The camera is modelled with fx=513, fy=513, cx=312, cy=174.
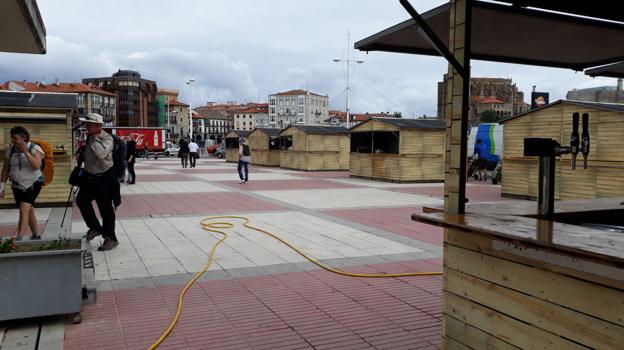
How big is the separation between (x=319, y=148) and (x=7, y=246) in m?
22.5

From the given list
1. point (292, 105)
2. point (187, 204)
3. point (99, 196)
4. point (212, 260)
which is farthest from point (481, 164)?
point (292, 105)

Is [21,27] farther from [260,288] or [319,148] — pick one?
[319,148]

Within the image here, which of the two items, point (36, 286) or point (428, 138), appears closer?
point (36, 286)

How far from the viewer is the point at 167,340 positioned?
412cm

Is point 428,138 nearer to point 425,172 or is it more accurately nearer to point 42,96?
point 425,172

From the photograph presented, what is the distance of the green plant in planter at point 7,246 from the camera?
450 centimetres

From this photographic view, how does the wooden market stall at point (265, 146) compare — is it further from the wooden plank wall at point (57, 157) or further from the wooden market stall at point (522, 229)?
the wooden market stall at point (522, 229)

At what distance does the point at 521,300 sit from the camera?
104 inches

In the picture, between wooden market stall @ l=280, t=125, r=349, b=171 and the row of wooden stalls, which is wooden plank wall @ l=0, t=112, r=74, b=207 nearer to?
the row of wooden stalls

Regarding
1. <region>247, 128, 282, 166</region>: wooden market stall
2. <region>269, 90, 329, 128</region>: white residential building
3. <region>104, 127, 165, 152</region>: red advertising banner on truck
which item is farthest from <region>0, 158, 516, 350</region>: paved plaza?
<region>269, 90, 329, 128</region>: white residential building

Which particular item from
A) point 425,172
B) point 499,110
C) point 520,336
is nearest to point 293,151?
point 425,172

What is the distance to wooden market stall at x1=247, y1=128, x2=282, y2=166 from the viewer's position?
3156 cm

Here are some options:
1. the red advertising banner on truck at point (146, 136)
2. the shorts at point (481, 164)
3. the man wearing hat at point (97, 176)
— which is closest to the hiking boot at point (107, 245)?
the man wearing hat at point (97, 176)

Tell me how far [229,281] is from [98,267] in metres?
1.80
